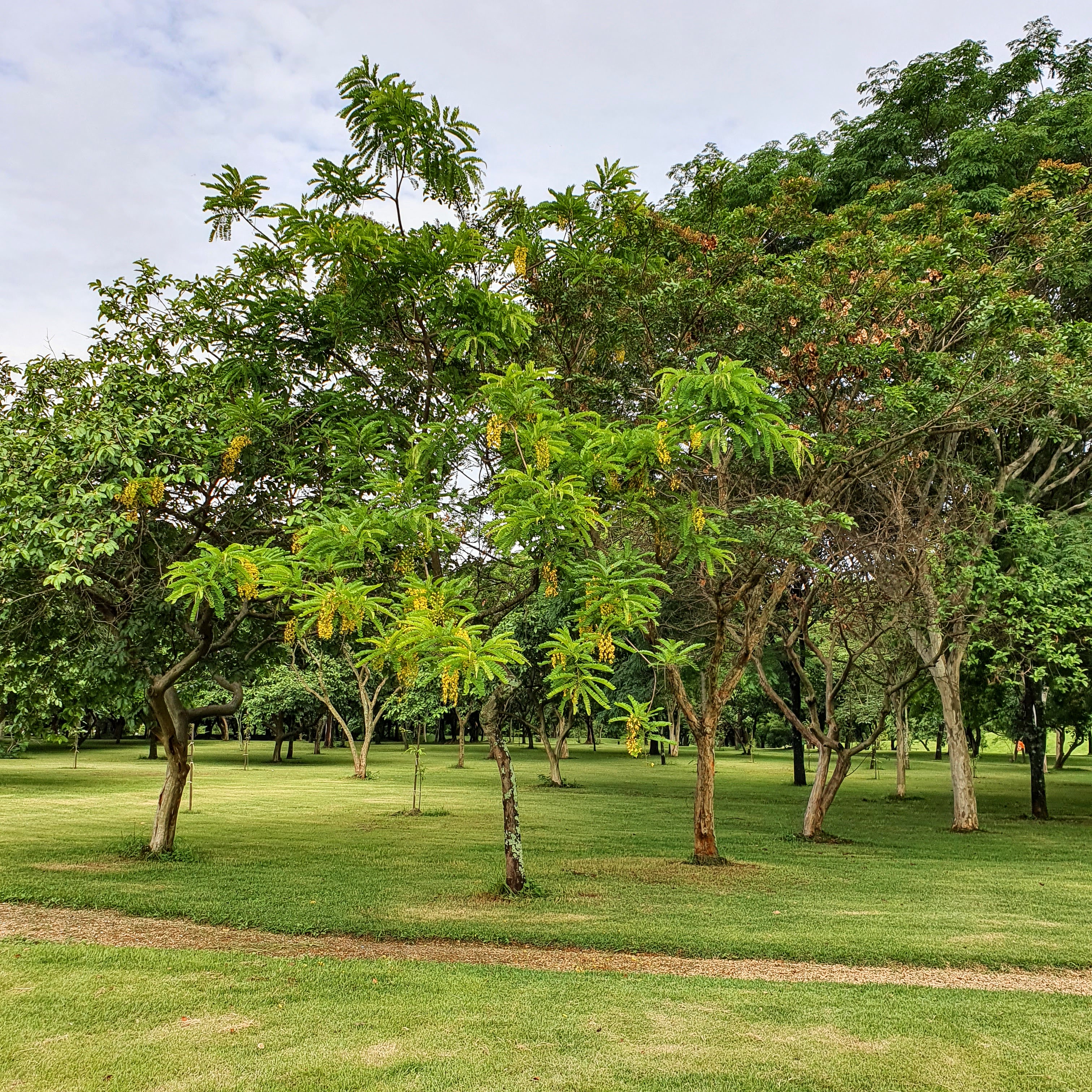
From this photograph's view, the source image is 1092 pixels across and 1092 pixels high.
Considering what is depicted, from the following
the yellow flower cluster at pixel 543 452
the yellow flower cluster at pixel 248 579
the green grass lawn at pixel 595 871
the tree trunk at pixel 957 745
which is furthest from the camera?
the tree trunk at pixel 957 745

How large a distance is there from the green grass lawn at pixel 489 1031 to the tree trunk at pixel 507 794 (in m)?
2.80

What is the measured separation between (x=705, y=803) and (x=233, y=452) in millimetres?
8215

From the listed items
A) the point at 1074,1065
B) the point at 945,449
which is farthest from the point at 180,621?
the point at 945,449

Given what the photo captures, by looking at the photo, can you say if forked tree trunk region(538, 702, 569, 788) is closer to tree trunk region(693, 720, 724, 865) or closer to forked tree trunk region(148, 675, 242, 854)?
tree trunk region(693, 720, 724, 865)

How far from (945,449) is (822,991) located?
11.0m

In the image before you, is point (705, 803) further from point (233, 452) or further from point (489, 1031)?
point (233, 452)

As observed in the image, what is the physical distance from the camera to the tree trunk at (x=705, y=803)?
12477mm

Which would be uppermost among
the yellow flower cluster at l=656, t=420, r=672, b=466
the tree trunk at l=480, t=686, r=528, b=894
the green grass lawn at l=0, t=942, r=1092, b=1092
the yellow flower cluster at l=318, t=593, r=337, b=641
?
the yellow flower cluster at l=656, t=420, r=672, b=466

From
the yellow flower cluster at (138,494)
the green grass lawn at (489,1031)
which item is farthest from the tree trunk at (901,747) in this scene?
the yellow flower cluster at (138,494)

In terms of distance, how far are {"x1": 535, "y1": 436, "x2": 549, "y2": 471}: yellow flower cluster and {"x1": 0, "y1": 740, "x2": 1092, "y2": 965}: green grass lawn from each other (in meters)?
4.23

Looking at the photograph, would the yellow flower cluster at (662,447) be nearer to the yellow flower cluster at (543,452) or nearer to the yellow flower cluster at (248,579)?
the yellow flower cluster at (543,452)

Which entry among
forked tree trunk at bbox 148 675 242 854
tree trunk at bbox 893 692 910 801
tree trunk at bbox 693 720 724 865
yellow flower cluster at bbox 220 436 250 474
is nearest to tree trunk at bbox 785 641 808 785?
tree trunk at bbox 893 692 910 801

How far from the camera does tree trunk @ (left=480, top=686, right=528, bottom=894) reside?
9.75 m

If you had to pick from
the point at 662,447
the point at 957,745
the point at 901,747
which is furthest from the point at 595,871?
the point at 901,747
